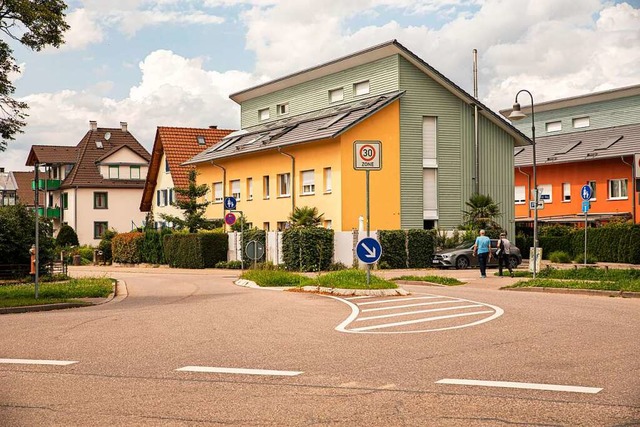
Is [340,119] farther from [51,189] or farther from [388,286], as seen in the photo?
[51,189]

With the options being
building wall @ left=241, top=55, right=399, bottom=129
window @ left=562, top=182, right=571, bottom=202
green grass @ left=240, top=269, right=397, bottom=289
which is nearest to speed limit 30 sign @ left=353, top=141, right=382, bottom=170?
green grass @ left=240, top=269, right=397, bottom=289

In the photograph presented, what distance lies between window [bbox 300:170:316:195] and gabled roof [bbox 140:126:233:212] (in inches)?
641

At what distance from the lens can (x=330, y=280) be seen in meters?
22.1

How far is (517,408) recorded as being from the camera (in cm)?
712

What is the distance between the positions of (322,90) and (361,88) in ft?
13.5

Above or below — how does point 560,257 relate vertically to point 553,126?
below

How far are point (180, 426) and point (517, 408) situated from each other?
2.66 meters

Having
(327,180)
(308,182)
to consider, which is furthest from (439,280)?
(308,182)

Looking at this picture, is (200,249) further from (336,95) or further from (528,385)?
(528,385)

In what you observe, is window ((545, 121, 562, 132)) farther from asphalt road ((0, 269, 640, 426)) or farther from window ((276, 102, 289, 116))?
asphalt road ((0, 269, 640, 426))

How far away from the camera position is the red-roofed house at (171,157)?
199ft

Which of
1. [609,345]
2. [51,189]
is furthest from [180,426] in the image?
[51,189]

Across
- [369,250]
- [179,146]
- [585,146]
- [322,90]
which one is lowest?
[369,250]

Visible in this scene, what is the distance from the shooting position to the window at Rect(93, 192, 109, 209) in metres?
79.8
